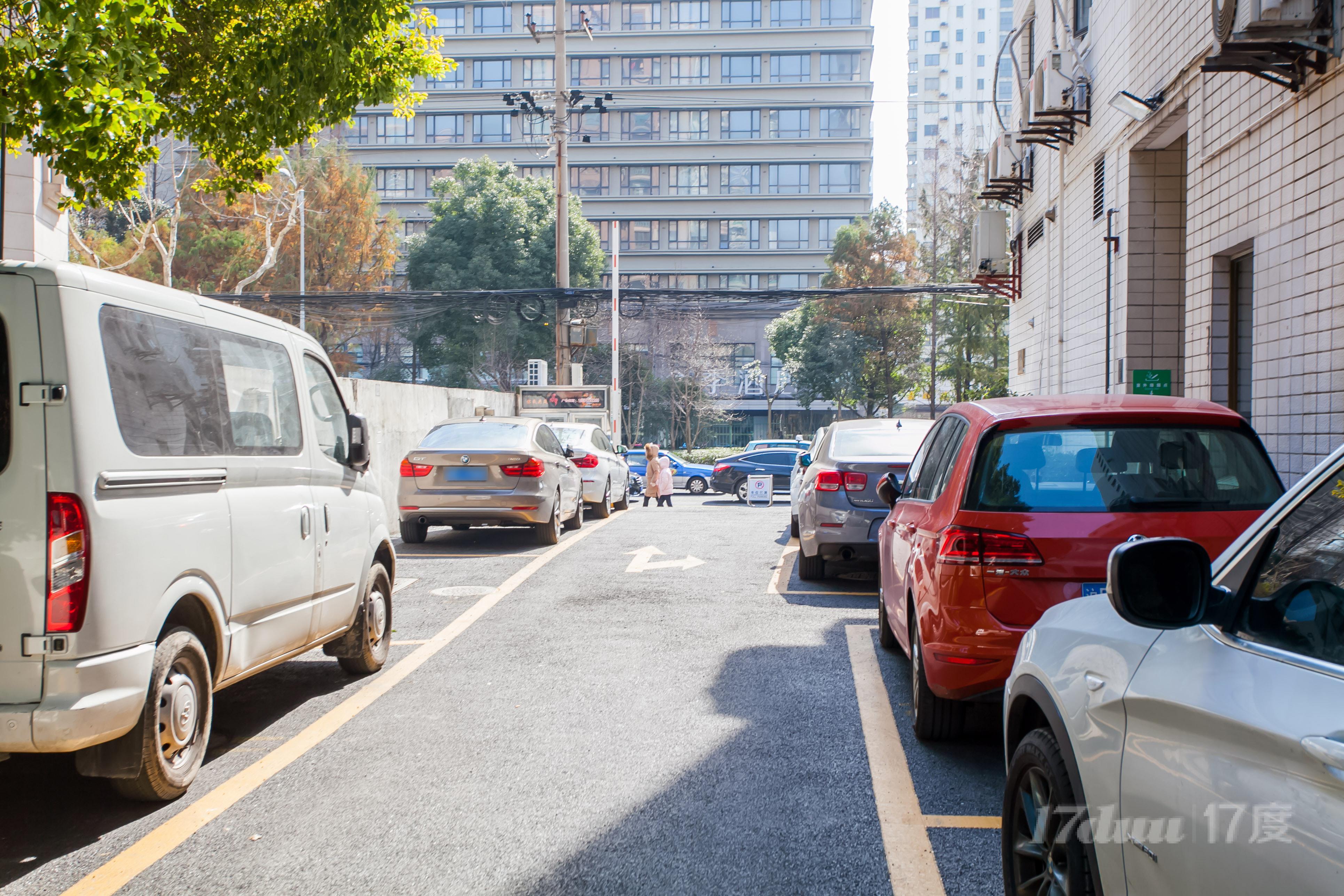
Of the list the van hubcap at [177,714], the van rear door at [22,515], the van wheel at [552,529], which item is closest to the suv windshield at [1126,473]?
the van hubcap at [177,714]

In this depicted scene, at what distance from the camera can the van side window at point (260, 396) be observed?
16.2ft

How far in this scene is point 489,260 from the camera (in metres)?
49.8

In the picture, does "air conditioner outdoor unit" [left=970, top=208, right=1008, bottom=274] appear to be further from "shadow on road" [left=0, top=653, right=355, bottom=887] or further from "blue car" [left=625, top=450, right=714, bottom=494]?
"shadow on road" [left=0, top=653, right=355, bottom=887]

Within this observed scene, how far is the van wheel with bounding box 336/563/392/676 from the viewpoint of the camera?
21.0 feet

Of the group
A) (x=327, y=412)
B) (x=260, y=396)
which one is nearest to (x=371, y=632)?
(x=327, y=412)

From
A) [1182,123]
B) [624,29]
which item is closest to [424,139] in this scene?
[624,29]

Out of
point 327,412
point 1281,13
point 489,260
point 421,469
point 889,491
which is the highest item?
point 489,260

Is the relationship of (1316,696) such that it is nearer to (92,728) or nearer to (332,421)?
(92,728)

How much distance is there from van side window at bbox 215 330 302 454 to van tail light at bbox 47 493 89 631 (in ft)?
3.76

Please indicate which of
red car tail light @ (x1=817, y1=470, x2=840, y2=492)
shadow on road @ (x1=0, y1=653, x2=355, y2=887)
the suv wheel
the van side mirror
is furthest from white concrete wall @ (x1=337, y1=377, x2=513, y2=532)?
the suv wheel

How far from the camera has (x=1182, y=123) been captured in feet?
35.8

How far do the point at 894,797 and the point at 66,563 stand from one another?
10.4ft

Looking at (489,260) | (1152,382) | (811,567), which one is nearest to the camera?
(811,567)

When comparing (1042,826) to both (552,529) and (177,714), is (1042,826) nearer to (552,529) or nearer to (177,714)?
(177,714)
